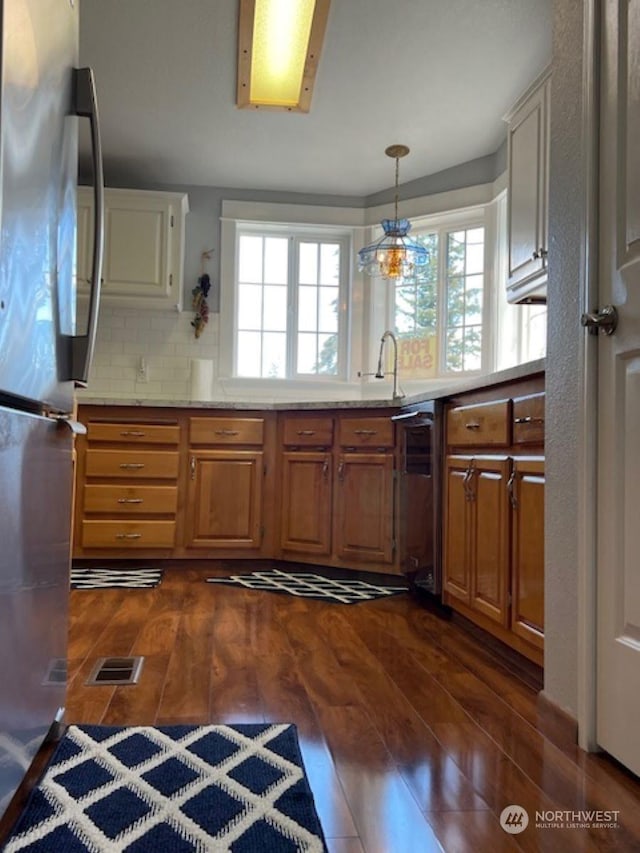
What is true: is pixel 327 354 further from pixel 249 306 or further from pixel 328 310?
pixel 249 306

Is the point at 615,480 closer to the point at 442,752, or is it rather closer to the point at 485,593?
the point at 442,752

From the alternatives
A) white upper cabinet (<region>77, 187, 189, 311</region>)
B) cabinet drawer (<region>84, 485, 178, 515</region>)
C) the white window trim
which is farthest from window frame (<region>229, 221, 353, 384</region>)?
cabinet drawer (<region>84, 485, 178, 515</region>)

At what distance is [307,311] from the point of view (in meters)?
4.61

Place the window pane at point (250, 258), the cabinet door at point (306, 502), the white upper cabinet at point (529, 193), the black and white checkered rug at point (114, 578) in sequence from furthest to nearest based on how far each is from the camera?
the window pane at point (250, 258)
the cabinet door at point (306, 502)
the black and white checkered rug at point (114, 578)
the white upper cabinet at point (529, 193)

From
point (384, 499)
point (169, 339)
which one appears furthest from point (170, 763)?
point (169, 339)

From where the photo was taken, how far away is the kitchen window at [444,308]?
4164mm

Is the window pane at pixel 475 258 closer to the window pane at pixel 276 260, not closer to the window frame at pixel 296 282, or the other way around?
the window frame at pixel 296 282

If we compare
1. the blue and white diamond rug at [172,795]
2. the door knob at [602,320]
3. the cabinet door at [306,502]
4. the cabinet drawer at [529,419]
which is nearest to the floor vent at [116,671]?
the blue and white diamond rug at [172,795]

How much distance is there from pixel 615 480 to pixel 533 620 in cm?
60

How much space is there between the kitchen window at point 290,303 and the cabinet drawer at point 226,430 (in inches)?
36.0

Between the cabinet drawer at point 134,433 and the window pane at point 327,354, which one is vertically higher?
the window pane at point 327,354

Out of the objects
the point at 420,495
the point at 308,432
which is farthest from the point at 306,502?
the point at 420,495

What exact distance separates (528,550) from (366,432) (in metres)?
1.56
